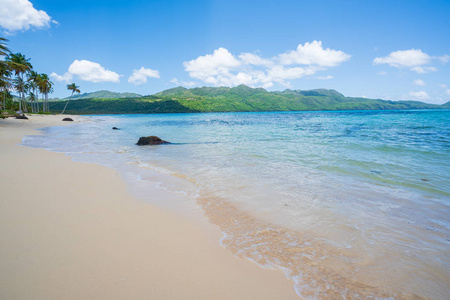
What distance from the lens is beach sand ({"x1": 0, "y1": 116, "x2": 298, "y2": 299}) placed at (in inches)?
95.3

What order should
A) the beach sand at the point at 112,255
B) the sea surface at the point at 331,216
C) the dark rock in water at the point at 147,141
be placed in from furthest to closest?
1. the dark rock in water at the point at 147,141
2. the sea surface at the point at 331,216
3. the beach sand at the point at 112,255

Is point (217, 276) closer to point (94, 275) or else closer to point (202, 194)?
point (94, 275)

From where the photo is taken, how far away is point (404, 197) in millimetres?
6043

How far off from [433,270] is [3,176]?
9.99 m

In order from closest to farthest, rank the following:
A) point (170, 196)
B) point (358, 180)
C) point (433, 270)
A: 1. point (433, 270)
2. point (170, 196)
3. point (358, 180)

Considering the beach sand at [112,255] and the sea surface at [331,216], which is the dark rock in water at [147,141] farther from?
the beach sand at [112,255]

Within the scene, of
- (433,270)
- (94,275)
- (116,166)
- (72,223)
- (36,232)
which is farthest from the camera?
(116,166)

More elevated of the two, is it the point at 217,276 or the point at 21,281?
the point at 21,281

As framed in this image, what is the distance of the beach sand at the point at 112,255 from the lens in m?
2.42

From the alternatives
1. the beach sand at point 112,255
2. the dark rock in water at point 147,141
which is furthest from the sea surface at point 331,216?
the dark rock in water at point 147,141

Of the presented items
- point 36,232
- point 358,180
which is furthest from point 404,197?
point 36,232

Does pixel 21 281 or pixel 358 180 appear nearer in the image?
pixel 21 281

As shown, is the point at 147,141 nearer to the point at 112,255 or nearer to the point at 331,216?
the point at 112,255

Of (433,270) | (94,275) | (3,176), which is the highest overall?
(3,176)
